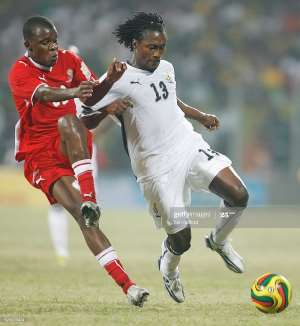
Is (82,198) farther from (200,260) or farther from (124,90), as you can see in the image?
(200,260)

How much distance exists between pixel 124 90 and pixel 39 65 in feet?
2.56

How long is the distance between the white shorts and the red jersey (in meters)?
0.94

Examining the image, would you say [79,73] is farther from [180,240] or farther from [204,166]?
[180,240]

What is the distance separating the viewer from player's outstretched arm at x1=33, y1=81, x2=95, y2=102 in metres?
6.20

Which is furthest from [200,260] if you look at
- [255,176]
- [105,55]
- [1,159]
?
[105,55]

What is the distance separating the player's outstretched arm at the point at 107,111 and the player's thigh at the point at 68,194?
1.55 feet

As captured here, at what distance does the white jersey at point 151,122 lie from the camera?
22.3 ft

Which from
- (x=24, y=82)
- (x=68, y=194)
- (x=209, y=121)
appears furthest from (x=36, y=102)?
(x=209, y=121)

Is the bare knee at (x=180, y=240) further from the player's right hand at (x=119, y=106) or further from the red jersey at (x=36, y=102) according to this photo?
the red jersey at (x=36, y=102)

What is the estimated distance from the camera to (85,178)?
6.32m

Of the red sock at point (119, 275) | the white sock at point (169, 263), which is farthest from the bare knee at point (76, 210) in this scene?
the white sock at point (169, 263)

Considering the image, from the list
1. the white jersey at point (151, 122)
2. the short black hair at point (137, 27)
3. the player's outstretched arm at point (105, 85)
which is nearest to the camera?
the player's outstretched arm at point (105, 85)

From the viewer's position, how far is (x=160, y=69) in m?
7.04

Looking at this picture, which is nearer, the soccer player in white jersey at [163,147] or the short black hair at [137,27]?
the soccer player in white jersey at [163,147]
